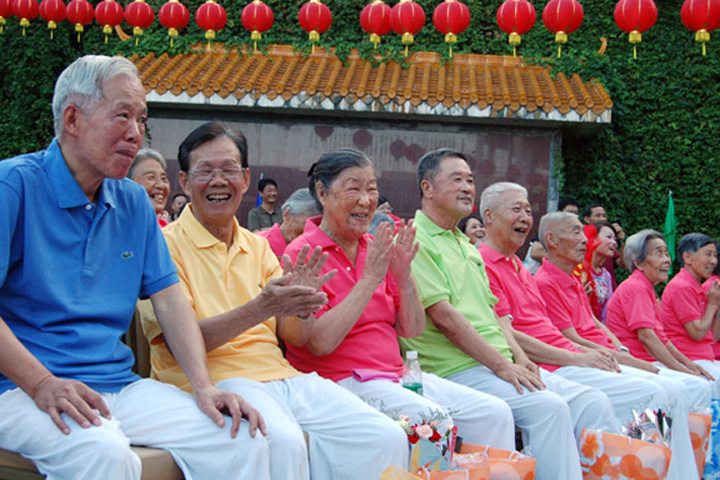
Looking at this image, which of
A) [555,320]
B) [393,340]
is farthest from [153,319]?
[555,320]

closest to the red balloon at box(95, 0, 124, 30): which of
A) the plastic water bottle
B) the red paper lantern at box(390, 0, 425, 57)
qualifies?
the red paper lantern at box(390, 0, 425, 57)

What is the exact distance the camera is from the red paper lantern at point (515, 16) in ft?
25.8

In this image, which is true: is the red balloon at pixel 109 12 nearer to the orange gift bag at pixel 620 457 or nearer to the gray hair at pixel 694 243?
the gray hair at pixel 694 243

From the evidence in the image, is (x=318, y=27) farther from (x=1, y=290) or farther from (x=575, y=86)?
(x=1, y=290)

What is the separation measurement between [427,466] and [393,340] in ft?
2.26

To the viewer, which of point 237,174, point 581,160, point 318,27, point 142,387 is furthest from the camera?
point 581,160

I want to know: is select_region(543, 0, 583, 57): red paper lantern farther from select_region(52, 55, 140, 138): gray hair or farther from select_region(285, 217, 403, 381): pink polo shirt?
select_region(52, 55, 140, 138): gray hair

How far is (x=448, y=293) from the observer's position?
3.14 metres

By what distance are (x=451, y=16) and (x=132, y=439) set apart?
23.1 ft

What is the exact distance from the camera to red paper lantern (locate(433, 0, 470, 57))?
26.2 ft

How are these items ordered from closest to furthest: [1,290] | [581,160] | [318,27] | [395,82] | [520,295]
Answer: [1,290], [520,295], [318,27], [395,82], [581,160]

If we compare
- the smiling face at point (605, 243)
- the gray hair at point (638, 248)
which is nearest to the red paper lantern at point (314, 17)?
the smiling face at point (605, 243)

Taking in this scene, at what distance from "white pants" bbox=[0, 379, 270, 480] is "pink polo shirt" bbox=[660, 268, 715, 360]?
385 cm

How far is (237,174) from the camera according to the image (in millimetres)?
2557
